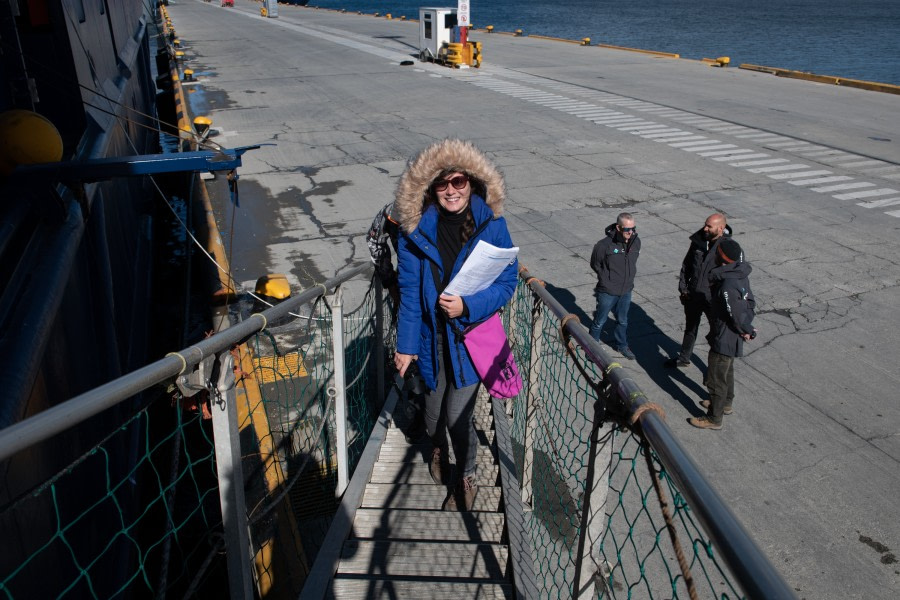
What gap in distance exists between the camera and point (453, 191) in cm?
335

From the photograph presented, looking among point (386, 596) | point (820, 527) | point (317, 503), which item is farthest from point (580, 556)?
point (820, 527)

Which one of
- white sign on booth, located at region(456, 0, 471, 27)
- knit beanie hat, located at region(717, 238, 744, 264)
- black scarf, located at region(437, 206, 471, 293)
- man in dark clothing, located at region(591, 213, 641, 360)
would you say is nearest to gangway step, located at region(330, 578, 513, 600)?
black scarf, located at region(437, 206, 471, 293)

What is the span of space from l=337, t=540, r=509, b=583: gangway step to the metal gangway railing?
152 millimetres

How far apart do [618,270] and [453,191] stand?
395 cm

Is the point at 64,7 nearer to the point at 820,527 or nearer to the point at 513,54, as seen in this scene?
the point at 820,527

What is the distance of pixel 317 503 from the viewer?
16.0 ft

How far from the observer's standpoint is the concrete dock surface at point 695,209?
5.26m

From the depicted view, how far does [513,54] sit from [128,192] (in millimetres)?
26607

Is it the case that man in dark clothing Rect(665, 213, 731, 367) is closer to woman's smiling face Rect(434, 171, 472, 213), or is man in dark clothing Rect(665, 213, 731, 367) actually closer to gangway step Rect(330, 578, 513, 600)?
woman's smiling face Rect(434, 171, 472, 213)

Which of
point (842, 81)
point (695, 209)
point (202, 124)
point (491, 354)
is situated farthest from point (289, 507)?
point (842, 81)

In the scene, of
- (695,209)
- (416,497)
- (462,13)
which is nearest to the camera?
(416,497)

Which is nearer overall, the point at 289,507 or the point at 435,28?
the point at 289,507

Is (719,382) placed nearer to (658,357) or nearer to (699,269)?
(699,269)

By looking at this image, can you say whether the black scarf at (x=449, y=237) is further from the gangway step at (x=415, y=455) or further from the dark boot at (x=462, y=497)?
the gangway step at (x=415, y=455)
